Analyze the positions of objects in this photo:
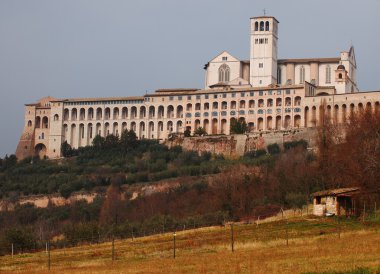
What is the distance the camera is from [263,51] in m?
118

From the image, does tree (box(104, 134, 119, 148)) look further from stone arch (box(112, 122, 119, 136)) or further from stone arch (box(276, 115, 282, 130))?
stone arch (box(276, 115, 282, 130))

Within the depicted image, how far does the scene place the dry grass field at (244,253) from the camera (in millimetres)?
30531

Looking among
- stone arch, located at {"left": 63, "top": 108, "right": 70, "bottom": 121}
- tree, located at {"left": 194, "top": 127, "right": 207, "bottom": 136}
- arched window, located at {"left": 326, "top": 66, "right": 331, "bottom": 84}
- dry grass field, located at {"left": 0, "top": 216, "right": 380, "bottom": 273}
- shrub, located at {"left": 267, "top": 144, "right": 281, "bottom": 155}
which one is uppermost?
arched window, located at {"left": 326, "top": 66, "right": 331, "bottom": 84}

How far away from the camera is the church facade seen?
110m

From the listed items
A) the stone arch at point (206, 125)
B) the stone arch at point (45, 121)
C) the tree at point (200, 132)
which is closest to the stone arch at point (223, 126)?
the stone arch at point (206, 125)

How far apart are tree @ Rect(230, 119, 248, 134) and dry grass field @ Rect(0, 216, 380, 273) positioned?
56065 mm

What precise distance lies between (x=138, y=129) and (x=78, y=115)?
29.8 feet

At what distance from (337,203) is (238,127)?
2192 inches

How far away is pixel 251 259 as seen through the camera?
33125 millimetres

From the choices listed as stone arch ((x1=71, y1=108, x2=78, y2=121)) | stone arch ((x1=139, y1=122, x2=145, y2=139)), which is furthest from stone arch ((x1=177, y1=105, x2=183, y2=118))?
stone arch ((x1=71, y1=108, x2=78, y2=121))

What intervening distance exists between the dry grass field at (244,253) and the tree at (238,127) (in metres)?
56.1

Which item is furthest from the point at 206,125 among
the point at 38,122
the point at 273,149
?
the point at 38,122

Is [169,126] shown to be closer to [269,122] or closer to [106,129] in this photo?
[106,129]

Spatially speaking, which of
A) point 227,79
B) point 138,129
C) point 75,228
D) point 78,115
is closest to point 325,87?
point 227,79
